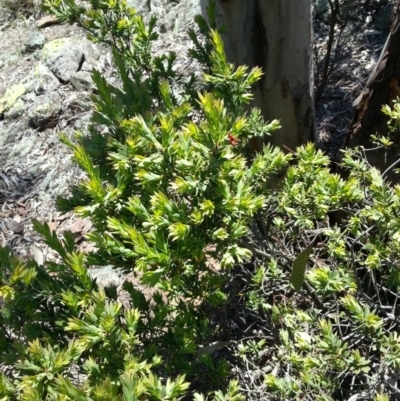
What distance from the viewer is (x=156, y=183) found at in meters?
Result: 1.94

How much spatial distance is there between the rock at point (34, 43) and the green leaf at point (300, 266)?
439cm

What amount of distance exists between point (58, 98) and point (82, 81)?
28 cm

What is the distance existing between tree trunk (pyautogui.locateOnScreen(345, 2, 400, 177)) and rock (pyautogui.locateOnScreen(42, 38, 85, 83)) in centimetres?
311

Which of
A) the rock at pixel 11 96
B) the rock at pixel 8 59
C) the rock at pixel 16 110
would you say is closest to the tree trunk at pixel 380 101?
the rock at pixel 16 110

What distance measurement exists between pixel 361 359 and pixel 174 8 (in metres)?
4.30

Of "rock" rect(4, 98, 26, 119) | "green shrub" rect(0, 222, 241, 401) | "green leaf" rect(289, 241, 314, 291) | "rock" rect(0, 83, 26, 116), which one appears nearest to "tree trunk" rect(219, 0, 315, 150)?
"green leaf" rect(289, 241, 314, 291)

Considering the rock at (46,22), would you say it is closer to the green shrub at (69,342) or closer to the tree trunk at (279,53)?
the tree trunk at (279,53)

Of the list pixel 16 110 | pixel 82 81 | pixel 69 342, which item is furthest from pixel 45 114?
pixel 69 342

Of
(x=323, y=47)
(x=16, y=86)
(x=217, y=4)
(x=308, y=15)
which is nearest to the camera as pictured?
(x=217, y=4)

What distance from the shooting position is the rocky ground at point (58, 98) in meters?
4.36

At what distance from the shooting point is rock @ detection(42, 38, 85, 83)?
17.1 feet

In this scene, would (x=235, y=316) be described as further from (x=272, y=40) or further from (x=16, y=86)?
(x=16, y=86)

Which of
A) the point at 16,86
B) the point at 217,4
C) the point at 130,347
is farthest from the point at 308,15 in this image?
the point at 16,86

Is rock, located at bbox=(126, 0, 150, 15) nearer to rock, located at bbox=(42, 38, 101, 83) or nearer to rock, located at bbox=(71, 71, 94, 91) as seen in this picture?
rock, located at bbox=(42, 38, 101, 83)
